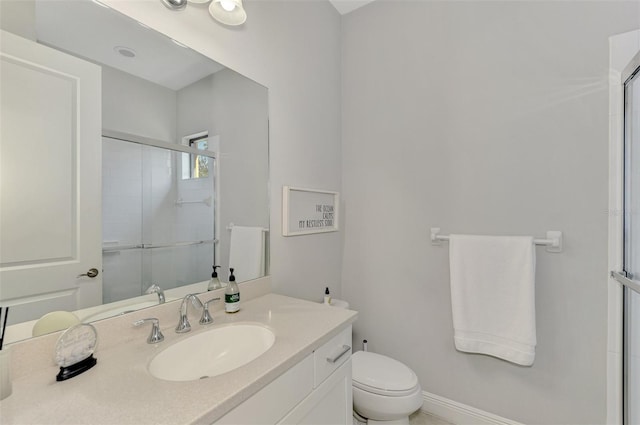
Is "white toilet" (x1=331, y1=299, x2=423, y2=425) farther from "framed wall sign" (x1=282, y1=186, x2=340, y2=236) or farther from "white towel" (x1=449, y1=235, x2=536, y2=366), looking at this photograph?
"framed wall sign" (x1=282, y1=186, x2=340, y2=236)

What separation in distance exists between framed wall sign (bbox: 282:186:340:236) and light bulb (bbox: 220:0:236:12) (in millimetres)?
825

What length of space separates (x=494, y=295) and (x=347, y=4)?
2062 mm

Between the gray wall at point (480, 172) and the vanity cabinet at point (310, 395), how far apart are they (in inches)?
31.8

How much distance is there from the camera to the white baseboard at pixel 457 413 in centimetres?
153

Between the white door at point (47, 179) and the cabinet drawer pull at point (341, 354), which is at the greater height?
the white door at point (47, 179)

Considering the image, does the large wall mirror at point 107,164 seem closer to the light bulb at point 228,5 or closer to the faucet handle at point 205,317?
the faucet handle at point 205,317

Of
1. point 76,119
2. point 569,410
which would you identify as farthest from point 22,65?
point 569,410

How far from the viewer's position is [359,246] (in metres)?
1.98

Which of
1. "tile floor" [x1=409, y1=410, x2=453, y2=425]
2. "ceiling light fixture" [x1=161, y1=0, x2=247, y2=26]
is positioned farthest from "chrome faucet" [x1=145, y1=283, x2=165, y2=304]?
"tile floor" [x1=409, y1=410, x2=453, y2=425]

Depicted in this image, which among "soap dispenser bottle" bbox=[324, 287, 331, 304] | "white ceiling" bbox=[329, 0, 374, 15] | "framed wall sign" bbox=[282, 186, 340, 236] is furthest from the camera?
"white ceiling" bbox=[329, 0, 374, 15]

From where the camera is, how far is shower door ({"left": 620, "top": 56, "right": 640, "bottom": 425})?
3.82ft

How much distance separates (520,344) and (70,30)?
2157mm

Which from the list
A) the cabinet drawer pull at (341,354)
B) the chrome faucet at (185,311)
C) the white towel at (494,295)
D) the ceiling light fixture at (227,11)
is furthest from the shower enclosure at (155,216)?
the white towel at (494,295)

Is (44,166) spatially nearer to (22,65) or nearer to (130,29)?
(22,65)
